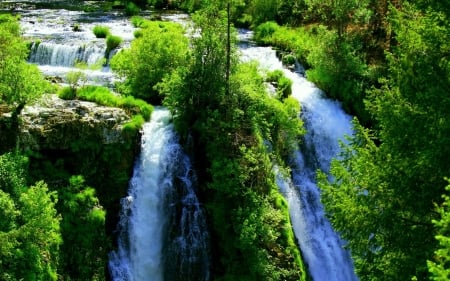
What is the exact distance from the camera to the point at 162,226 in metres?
17.9

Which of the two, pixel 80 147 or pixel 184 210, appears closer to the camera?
pixel 80 147

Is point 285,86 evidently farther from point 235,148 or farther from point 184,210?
point 184,210

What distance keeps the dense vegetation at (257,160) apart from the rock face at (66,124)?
44cm

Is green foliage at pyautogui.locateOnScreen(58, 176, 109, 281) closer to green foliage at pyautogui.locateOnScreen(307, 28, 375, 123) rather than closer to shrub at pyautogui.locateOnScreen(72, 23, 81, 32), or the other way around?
green foliage at pyautogui.locateOnScreen(307, 28, 375, 123)

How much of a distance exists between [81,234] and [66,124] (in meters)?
3.63

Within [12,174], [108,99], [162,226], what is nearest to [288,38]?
[108,99]

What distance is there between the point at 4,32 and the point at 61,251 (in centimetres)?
826

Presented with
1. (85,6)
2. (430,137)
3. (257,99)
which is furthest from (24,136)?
(85,6)

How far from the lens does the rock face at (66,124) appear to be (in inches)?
672

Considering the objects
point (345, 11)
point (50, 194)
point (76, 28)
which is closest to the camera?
point (50, 194)

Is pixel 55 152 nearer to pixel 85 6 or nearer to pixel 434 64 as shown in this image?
pixel 434 64

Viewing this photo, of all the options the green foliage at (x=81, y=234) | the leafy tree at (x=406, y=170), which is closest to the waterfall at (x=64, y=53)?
the green foliage at (x=81, y=234)

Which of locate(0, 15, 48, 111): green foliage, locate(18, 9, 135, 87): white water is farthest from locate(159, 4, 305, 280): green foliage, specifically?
locate(18, 9, 135, 87): white water

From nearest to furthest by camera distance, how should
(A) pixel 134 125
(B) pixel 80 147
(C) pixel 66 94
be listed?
(B) pixel 80 147 → (A) pixel 134 125 → (C) pixel 66 94
